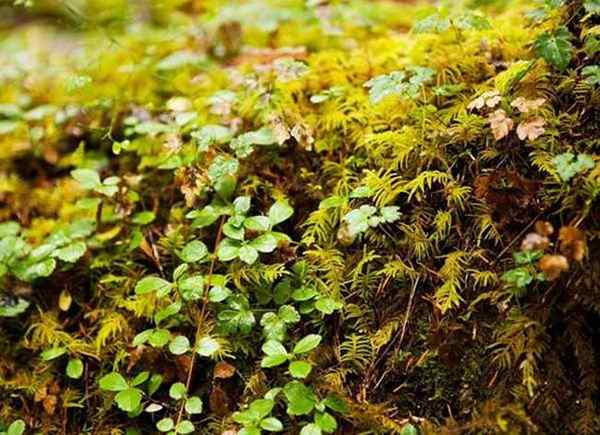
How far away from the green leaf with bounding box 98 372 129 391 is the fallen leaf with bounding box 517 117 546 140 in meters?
1.38

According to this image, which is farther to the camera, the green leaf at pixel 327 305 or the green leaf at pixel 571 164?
the green leaf at pixel 327 305

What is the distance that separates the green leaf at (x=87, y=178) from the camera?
2197 mm

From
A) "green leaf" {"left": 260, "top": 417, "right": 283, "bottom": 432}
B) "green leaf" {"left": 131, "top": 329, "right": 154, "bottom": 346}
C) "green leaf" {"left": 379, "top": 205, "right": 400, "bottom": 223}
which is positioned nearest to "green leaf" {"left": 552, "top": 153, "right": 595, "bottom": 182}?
"green leaf" {"left": 379, "top": 205, "right": 400, "bottom": 223}

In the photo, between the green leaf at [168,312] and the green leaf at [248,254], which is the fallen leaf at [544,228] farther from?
the green leaf at [168,312]

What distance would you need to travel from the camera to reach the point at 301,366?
1.73m

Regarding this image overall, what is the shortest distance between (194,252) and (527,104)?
112 cm

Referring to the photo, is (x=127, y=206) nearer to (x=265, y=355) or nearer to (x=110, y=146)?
(x=110, y=146)

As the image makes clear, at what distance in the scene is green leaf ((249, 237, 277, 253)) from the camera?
6.24 feet

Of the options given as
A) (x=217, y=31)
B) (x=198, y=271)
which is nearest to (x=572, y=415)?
(x=198, y=271)

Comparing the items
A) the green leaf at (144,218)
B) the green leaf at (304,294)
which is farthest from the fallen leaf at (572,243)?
the green leaf at (144,218)

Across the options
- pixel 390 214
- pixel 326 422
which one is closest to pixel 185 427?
pixel 326 422

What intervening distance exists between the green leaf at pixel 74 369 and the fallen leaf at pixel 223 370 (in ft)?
1.46

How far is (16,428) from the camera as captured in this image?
188cm

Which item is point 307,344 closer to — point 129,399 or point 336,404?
point 336,404
